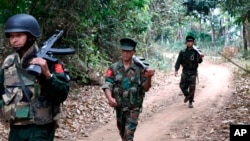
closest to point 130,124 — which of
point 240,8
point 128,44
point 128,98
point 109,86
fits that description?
point 128,98

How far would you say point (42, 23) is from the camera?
9445mm

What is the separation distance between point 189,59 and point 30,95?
775cm

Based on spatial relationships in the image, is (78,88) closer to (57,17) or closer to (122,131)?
(57,17)

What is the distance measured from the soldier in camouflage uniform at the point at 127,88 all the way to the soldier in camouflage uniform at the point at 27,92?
217 cm

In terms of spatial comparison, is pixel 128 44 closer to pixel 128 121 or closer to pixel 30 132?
pixel 128 121

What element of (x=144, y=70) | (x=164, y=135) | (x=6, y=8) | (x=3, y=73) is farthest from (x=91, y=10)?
(x=3, y=73)

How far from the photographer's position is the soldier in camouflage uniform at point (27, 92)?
325 centimetres

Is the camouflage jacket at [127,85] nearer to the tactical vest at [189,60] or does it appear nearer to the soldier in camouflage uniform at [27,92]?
the soldier in camouflage uniform at [27,92]

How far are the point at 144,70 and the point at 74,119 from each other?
3.95m

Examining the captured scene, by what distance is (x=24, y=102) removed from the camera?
3273 mm

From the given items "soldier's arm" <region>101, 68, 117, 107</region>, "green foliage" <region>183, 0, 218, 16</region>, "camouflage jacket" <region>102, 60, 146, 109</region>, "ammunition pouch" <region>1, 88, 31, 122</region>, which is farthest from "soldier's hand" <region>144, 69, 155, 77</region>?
"green foliage" <region>183, 0, 218, 16</region>

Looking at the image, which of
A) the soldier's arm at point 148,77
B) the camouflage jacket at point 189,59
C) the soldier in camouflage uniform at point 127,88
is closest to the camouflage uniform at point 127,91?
the soldier in camouflage uniform at point 127,88

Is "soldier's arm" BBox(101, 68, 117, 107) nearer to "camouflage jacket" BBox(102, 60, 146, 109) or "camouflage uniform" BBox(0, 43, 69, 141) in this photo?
"camouflage jacket" BBox(102, 60, 146, 109)

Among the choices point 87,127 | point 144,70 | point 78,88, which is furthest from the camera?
point 78,88
